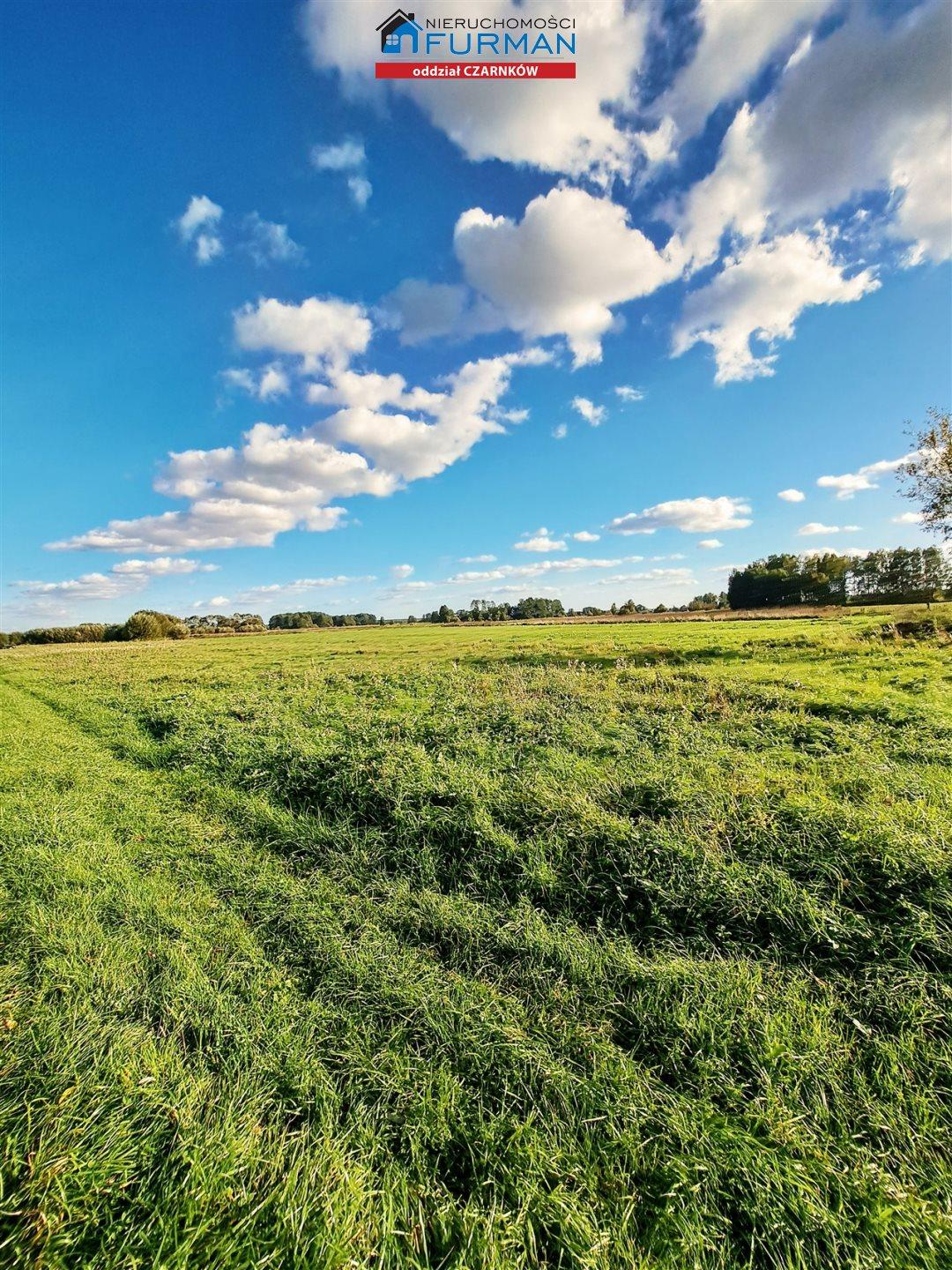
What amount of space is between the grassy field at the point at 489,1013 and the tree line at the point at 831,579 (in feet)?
320

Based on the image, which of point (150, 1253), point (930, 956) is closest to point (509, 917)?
point (150, 1253)

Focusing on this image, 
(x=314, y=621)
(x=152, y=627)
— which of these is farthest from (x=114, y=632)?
(x=314, y=621)

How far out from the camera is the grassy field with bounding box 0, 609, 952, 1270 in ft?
9.05

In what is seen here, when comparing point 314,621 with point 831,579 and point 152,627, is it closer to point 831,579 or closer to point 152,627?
point 152,627

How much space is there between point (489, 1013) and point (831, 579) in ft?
425

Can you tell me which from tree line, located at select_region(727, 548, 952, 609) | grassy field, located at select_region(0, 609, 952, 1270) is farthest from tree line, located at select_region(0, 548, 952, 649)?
grassy field, located at select_region(0, 609, 952, 1270)

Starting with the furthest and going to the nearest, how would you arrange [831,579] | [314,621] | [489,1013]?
[314,621]
[831,579]
[489,1013]

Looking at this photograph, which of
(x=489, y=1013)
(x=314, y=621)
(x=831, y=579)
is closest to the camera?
(x=489, y=1013)

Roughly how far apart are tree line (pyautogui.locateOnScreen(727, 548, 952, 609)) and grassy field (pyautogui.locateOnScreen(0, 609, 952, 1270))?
9739 centimetres

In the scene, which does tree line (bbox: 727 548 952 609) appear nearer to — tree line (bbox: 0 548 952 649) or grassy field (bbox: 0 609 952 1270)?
tree line (bbox: 0 548 952 649)

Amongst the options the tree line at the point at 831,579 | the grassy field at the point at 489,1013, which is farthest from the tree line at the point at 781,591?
the grassy field at the point at 489,1013

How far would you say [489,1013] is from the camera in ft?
13.7

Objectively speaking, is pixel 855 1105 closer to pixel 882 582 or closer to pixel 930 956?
pixel 930 956

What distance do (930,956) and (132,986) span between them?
24.0ft
